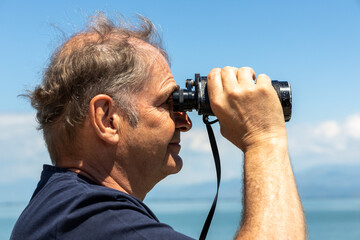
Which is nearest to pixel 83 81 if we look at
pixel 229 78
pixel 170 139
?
pixel 170 139

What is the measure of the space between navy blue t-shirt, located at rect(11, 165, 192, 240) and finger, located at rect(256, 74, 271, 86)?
2.09ft

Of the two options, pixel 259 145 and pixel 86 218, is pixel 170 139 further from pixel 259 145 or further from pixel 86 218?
pixel 86 218

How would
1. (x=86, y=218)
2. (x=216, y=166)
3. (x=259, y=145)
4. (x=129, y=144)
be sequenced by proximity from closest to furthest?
(x=86, y=218), (x=259, y=145), (x=129, y=144), (x=216, y=166)

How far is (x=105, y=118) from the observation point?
2016mm

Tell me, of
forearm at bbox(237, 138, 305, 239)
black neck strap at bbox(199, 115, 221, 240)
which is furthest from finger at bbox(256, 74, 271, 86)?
black neck strap at bbox(199, 115, 221, 240)

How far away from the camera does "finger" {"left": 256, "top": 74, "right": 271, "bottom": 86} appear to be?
196 centimetres

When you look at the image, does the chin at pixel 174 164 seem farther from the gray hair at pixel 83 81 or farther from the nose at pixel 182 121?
the gray hair at pixel 83 81

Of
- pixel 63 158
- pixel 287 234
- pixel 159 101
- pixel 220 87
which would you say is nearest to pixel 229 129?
pixel 220 87

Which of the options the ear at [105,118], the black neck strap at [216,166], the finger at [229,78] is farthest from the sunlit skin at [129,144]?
the finger at [229,78]

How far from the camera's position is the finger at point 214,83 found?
199cm

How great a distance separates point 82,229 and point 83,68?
2.20 ft

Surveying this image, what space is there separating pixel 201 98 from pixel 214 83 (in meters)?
0.13

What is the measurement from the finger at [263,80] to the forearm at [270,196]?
215mm

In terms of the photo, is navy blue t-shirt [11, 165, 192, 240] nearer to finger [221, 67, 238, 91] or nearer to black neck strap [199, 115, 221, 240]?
black neck strap [199, 115, 221, 240]
